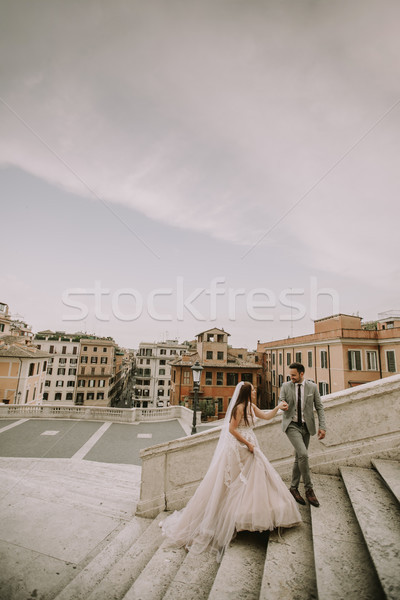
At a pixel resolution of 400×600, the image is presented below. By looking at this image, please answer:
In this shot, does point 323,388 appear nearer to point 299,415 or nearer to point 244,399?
point 299,415

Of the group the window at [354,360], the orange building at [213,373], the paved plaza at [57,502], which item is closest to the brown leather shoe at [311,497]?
the paved plaza at [57,502]

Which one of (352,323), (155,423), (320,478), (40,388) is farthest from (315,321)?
(40,388)

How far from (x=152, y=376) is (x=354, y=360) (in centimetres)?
4053

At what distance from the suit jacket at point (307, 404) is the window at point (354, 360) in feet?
85.7

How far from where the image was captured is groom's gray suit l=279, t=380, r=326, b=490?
3676 millimetres

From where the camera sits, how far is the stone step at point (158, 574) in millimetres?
2744

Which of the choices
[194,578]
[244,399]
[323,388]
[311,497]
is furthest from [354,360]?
[194,578]

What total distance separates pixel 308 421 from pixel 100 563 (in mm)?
3275

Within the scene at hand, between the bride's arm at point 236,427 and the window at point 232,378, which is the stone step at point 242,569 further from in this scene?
the window at point 232,378

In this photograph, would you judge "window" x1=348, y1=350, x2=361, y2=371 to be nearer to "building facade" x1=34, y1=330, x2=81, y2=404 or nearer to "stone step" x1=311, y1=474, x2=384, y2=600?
"stone step" x1=311, y1=474, x2=384, y2=600

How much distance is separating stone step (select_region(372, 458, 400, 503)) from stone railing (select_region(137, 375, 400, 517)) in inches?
3.8

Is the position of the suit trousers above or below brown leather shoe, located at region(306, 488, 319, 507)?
above

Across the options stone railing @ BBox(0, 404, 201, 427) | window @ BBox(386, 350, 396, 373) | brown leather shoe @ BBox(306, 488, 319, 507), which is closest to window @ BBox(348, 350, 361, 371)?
window @ BBox(386, 350, 396, 373)

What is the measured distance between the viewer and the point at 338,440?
4.09 metres
